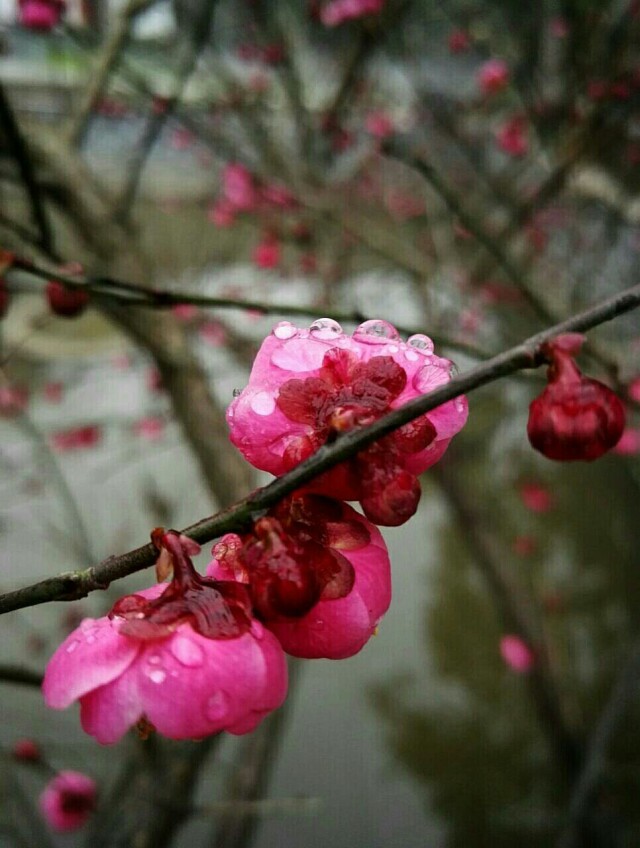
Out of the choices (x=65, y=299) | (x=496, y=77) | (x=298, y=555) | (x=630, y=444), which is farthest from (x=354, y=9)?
(x=298, y=555)

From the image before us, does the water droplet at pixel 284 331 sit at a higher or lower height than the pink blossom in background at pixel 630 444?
higher

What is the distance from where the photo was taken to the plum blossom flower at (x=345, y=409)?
0.31m

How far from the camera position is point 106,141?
15.0 feet

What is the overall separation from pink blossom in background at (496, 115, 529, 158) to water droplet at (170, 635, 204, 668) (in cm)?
284

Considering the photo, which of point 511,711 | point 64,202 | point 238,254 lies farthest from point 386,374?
point 238,254

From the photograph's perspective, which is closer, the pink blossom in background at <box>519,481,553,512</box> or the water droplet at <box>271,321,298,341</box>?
the water droplet at <box>271,321,298,341</box>

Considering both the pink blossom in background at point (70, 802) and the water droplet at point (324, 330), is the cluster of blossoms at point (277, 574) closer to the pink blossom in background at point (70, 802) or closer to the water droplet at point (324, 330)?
the water droplet at point (324, 330)

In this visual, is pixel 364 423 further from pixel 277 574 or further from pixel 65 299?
pixel 65 299

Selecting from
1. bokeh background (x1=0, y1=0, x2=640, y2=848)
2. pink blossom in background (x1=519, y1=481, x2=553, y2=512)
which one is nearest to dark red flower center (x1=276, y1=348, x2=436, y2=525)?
bokeh background (x1=0, y1=0, x2=640, y2=848)

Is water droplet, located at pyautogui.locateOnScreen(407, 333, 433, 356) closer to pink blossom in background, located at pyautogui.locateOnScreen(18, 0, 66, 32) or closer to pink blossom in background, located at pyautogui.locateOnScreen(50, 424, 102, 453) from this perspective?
pink blossom in background, located at pyautogui.locateOnScreen(18, 0, 66, 32)

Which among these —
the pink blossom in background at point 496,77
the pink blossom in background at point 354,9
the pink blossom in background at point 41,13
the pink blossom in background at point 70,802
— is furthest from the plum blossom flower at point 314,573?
the pink blossom in background at point 496,77

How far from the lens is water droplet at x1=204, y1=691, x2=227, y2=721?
0.28m

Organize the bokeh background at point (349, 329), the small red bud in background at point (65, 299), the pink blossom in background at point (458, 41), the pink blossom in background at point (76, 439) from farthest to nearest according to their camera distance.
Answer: the pink blossom in background at point (76, 439) < the pink blossom in background at point (458, 41) < the bokeh background at point (349, 329) < the small red bud in background at point (65, 299)

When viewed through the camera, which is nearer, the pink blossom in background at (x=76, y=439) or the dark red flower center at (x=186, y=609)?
the dark red flower center at (x=186, y=609)
